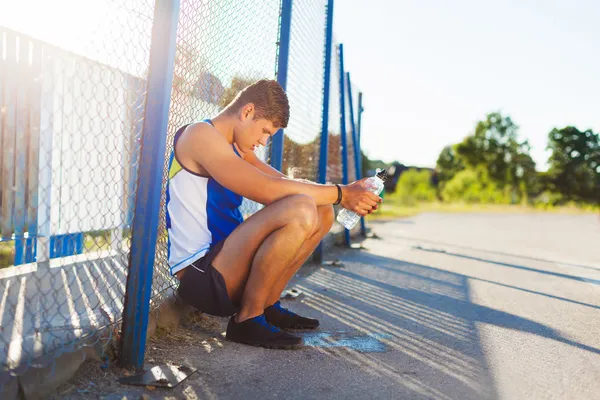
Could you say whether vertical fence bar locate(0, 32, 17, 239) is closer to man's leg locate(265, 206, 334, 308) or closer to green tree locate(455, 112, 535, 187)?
man's leg locate(265, 206, 334, 308)

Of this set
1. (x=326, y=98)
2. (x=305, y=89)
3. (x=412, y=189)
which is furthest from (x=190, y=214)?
(x=412, y=189)

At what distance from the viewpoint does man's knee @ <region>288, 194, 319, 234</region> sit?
2.89 m

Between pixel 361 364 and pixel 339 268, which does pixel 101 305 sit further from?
pixel 339 268

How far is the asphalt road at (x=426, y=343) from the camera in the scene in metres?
2.47

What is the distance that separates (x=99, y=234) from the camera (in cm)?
530

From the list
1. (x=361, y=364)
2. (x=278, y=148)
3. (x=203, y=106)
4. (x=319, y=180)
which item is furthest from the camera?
(x=319, y=180)

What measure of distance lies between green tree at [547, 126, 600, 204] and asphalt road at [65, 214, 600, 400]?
60.4 metres

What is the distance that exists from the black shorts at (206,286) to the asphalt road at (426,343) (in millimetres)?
219

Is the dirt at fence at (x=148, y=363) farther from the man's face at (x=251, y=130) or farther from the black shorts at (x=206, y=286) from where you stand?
the man's face at (x=251, y=130)

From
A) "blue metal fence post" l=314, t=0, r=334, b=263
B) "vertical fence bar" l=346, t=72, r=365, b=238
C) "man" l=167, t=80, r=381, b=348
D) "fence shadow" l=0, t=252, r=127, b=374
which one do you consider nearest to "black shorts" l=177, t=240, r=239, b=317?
"man" l=167, t=80, r=381, b=348

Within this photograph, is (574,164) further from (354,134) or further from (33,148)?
(33,148)

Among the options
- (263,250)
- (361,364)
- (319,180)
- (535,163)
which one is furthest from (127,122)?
(535,163)

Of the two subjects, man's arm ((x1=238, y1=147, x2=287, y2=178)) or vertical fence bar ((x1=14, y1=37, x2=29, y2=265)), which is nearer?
man's arm ((x1=238, y1=147, x2=287, y2=178))

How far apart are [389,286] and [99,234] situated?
2670 mm
